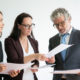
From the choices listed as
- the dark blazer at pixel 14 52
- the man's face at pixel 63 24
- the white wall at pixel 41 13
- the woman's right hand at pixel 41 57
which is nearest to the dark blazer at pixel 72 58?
the man's face at pixel 63 24

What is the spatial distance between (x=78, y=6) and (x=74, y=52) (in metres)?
1.56

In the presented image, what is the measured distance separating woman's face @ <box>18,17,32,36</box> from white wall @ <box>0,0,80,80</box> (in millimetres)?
917

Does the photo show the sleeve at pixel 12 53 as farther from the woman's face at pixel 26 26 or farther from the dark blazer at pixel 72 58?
the dark blazer at pixel 72 58

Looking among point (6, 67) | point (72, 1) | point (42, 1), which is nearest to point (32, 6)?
point (42, 1)

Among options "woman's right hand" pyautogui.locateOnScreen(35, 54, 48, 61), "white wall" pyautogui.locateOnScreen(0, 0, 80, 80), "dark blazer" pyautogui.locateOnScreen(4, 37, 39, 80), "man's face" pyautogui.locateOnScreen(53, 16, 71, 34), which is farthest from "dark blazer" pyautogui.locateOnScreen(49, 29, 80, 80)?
"white wall" pyautogui.locateOnScreen(0, 0, 80, 80)

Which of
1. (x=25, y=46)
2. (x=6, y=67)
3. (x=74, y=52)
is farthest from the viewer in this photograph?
(x=25, y=46)

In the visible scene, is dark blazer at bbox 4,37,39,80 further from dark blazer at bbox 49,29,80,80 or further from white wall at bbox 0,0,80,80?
A: white wall at bbox 0,0,80,80

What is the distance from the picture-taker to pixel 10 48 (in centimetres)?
208

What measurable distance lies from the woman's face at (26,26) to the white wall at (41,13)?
3.01ft

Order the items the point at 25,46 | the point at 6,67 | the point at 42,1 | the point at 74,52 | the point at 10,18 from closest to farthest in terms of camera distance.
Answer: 1. the point at 6,67
2. the point at 74,52
3. the point at 25,46
4. the point at 10,18
5. the point at 42,1

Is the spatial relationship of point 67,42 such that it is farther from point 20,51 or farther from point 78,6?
point 78,6

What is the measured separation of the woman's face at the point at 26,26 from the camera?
213 cm

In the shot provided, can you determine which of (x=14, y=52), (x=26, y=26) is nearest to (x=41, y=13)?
(x=26, y=26)

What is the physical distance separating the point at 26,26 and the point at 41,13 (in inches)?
46.1
